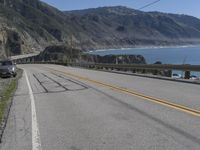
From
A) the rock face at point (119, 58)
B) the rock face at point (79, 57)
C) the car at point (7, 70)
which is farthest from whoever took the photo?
the rock face at point (79, 57)

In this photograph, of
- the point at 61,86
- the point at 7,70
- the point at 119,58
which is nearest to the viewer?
the point at 61,86

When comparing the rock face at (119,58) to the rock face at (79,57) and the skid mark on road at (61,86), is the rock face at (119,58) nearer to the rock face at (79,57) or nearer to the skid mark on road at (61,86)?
the rock face at (79,57)

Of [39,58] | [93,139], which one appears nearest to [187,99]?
[93,139]

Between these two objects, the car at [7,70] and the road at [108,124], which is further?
the car at [7,70]

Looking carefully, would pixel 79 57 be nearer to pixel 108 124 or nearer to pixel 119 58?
pixel 119 58

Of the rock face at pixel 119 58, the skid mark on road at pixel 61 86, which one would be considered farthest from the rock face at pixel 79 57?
the skid mark on road at pixel 61 86

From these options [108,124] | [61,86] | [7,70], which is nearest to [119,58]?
[7,70]

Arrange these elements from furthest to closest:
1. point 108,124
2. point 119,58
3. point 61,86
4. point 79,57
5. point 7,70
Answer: point 79,57
point 119,58
point 7,70
point 61,86
point 108,124

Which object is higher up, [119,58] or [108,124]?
[108,124]

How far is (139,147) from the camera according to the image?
796cm

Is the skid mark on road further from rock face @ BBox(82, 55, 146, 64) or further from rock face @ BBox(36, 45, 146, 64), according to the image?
rock face @ BBox(36, 45, 146, 64)

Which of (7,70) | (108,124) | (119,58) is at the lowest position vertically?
(119,58)

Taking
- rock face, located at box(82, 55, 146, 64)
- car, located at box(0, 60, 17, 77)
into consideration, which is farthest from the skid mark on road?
rock face, located at box(82, 55, 146, 64)

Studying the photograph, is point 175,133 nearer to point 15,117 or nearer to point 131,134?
point 131,134
